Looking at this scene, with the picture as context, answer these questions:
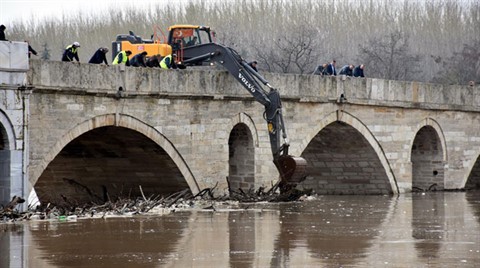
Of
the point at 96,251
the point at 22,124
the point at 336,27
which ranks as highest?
the point at 336,27

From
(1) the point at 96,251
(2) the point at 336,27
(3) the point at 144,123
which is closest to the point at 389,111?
(3) the point at 144,123

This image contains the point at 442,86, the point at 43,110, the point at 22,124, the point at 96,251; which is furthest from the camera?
the point at 442,86

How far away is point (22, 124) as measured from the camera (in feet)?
67.2

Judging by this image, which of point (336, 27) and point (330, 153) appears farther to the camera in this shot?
point (336, 27)

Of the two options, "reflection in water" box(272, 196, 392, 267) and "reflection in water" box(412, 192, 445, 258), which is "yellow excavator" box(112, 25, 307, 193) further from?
"reflection in water" box(412, 192, 445, 258)

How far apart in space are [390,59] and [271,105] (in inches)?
1050

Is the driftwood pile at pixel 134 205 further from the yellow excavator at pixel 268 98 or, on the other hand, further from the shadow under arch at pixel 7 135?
the shadow under arch at pixel 7 135

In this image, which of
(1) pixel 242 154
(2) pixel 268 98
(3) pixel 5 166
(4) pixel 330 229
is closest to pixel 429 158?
(1) pixel 242 154

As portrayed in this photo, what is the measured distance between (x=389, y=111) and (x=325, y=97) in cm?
303

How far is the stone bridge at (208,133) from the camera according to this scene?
71.8ft

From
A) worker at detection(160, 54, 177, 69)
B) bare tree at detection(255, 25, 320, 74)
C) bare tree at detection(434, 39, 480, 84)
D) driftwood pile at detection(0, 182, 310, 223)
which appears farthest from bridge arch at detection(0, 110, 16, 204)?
bare tree at detection(434, 39, 480, 84)

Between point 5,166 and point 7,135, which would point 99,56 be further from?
point 5,166

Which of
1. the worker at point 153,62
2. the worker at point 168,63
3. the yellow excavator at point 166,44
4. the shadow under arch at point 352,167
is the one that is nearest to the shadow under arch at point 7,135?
the worker at point 153,62

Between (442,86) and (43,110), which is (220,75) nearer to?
(43,110)
